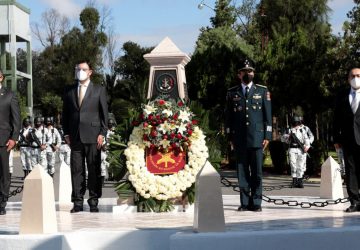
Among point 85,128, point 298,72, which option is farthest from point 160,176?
point 298,72

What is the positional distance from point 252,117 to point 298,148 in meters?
9.54

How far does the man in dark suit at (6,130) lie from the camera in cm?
986

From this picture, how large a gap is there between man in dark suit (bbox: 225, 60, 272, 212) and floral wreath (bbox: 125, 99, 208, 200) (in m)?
0.62

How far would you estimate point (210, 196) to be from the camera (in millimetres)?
7023

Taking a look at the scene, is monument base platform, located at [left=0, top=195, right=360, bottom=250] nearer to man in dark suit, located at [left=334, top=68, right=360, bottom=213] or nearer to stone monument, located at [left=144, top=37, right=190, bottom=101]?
man in dark suit, located at [left=334, top=68, right=360, bottom=213]

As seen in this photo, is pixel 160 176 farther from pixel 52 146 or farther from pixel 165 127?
pixel 52 146

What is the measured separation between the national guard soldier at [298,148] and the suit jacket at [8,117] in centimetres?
1040

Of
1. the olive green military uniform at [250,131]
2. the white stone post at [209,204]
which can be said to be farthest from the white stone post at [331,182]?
the white stone post at [209,204]

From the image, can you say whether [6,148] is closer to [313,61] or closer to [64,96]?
[64,96]

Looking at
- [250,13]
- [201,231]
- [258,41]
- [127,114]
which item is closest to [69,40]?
[250,13]

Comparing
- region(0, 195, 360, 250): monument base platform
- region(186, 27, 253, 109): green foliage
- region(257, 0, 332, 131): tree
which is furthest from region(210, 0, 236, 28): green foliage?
region(0, 195, 360, 250): monument base platform

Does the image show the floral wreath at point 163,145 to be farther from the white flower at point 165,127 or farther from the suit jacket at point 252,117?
the suit jacket at point 252,117

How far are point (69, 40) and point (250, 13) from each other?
18.3 meters

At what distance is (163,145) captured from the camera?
33.4ft
